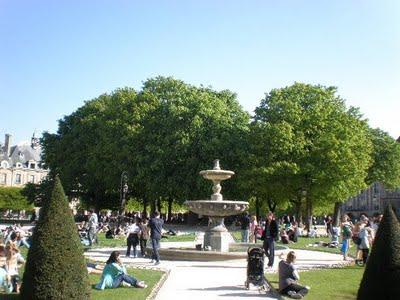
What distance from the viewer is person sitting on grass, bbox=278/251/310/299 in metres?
13.4

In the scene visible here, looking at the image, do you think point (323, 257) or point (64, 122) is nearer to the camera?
point (323, 257)

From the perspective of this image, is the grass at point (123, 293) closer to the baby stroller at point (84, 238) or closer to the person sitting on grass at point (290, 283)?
the person sitting on grass at point (290, 283)

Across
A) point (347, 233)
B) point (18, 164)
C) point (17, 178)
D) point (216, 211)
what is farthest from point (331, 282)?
point (18, 164)

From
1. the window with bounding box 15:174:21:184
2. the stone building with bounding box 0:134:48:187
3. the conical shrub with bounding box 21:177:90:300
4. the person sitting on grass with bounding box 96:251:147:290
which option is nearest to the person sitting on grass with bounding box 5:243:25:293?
the person sitting on grass with bounding box 96:251:147:290

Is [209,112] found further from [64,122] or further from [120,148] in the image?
[64,122]

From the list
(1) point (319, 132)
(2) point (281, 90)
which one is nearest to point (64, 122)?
(2) point (281, 90)

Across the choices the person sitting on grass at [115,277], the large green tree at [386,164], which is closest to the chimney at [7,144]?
the large green tree at [386,164]

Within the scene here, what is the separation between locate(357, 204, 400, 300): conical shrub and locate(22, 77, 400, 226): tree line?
35.9 metres

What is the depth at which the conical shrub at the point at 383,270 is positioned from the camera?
28.2ft

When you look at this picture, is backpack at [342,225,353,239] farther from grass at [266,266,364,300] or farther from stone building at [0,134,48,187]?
stone building at [0,134,48,187]

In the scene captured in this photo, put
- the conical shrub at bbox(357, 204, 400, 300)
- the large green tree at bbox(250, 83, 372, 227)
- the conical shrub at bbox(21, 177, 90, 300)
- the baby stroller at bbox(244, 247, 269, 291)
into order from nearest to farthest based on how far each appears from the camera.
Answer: the conical shrub at bbox(357, 204, 400, 300), the conical shrub at bbox(21, 177, 90, 300), the baby stroller at bbox(244, 247, 269, 291), the large green tree at bbox(250, 83, 372, 227)

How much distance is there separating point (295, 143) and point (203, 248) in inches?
936

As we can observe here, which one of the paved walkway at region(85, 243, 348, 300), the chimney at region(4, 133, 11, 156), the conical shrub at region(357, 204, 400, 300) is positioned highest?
the chimney at region(4, 133, 11, 156)

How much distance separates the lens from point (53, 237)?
381 inches
